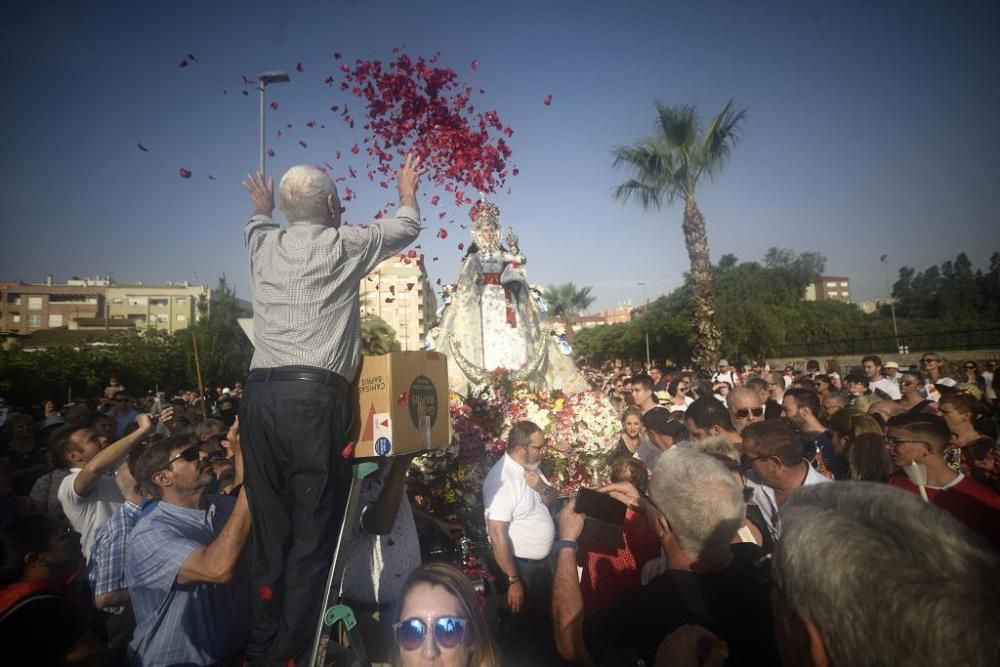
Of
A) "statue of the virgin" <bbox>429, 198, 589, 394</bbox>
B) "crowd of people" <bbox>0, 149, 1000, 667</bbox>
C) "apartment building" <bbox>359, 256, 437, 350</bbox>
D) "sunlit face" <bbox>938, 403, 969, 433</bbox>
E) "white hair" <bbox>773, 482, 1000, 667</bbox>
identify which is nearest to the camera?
"white hair" <bbox>773, 482, 1000, 667</bbox>

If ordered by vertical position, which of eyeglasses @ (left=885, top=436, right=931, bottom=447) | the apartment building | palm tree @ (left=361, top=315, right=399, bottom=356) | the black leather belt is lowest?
eyeglasses @ (left=885, top=436, right=931, bottom=447)

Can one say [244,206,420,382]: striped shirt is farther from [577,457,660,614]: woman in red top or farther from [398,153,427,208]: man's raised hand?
[577,457,660,614]: woman in red top

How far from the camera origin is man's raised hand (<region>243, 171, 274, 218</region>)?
293cm

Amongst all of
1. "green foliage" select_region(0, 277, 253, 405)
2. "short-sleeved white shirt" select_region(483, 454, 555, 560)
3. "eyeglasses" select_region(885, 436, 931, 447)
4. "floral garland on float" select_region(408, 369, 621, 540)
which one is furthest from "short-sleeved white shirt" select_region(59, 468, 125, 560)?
"green foliage" select_region(0, 277, 253, 405)

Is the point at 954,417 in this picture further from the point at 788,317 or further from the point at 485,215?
the point at 788,317

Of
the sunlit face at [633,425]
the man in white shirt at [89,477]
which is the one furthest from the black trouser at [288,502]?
the sunlit face at [633,425]

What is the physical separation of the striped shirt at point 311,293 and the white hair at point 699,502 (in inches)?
59.0

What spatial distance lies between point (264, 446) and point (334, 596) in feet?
2.39

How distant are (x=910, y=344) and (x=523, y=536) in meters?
33.3

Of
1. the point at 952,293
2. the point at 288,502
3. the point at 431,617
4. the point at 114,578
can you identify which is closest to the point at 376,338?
the point at 288,502

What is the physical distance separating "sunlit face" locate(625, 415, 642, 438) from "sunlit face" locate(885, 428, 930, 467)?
3.19 meters

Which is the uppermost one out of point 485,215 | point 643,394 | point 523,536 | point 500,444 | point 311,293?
point 485,215

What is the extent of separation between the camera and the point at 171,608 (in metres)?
2.69

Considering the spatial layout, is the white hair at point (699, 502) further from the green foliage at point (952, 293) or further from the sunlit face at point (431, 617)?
the green foliage at point (952, 293)
